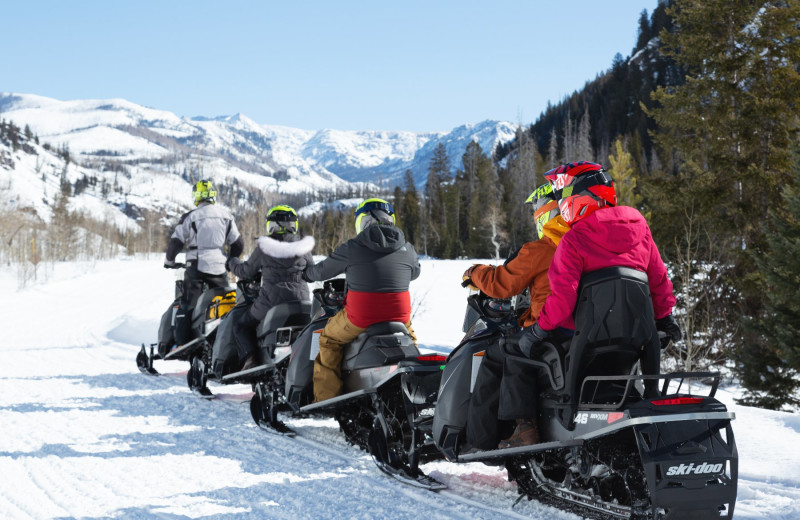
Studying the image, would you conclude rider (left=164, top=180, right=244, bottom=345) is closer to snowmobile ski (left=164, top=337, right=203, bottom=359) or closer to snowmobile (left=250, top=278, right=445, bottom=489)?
snowmobile ski (left=164, top=337, right=203, bottom=359)

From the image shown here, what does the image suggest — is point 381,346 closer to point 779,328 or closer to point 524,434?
point 524,434

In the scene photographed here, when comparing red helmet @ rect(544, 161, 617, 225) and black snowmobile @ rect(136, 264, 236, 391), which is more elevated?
red helmet @ rect(544, 161, 617, 225)

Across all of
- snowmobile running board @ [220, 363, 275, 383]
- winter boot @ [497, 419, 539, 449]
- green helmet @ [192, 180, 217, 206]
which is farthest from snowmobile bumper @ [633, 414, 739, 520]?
green helmet @ [192, 180, 217, 206]

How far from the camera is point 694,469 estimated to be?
2.99m

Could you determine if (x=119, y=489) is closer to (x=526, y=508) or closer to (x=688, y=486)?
(x=526, y=508)

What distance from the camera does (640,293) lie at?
332 cm

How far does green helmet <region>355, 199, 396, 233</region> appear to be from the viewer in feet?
18.2

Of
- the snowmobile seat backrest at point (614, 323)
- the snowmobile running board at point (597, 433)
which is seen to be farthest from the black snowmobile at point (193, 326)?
the snowmobile seat backrest at point (614, 323)

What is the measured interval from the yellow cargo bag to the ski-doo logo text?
20.1ft

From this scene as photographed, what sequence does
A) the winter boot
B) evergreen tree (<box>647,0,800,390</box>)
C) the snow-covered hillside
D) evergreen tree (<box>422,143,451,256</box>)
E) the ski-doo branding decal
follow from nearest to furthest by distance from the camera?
the ski-doo branding decal, the winter boot, the snow-covered hillside, evergreen tree (<box>647,0,800,390</box>), evergreen tree (<box>422,143,451,256</box>)

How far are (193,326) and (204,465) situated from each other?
3851 mm

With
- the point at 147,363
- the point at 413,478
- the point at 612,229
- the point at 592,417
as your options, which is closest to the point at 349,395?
the point at 413,478

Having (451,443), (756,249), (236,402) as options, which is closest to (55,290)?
(236,402)

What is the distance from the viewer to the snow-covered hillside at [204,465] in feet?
13.5
